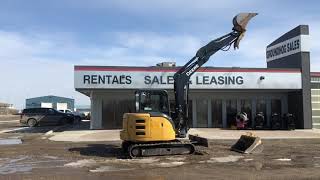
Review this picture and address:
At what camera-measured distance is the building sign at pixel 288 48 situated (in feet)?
123

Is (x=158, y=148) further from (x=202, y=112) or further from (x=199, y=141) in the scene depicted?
(x=202, y=112)

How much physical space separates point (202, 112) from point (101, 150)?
18.9m

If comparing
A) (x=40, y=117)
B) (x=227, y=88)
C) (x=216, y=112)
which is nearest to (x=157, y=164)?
(x=227, y=88)

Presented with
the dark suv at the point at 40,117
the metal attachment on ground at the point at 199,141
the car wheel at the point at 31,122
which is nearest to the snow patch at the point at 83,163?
the metal attachment on ground at the point at 199,141

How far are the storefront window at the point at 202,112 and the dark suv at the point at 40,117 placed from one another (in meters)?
14.6

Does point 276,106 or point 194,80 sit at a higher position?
point 194,80

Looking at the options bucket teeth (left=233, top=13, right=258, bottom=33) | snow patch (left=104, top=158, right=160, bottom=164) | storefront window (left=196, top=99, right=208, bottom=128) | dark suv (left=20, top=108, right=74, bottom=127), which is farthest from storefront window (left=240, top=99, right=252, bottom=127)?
snow patch (left=104, top=158, right=160, bottom=164)

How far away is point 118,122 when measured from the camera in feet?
127

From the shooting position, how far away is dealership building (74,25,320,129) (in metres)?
35.6

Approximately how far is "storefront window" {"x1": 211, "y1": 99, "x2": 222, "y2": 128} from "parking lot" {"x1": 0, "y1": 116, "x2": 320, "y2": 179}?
17557 mm

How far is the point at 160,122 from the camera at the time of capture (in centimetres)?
1869

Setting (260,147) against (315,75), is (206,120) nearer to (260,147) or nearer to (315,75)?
(315,75)

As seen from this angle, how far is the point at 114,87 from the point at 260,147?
1677 centimetres

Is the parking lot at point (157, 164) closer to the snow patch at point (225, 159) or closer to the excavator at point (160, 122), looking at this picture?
the snow patch at point (225, 159)
